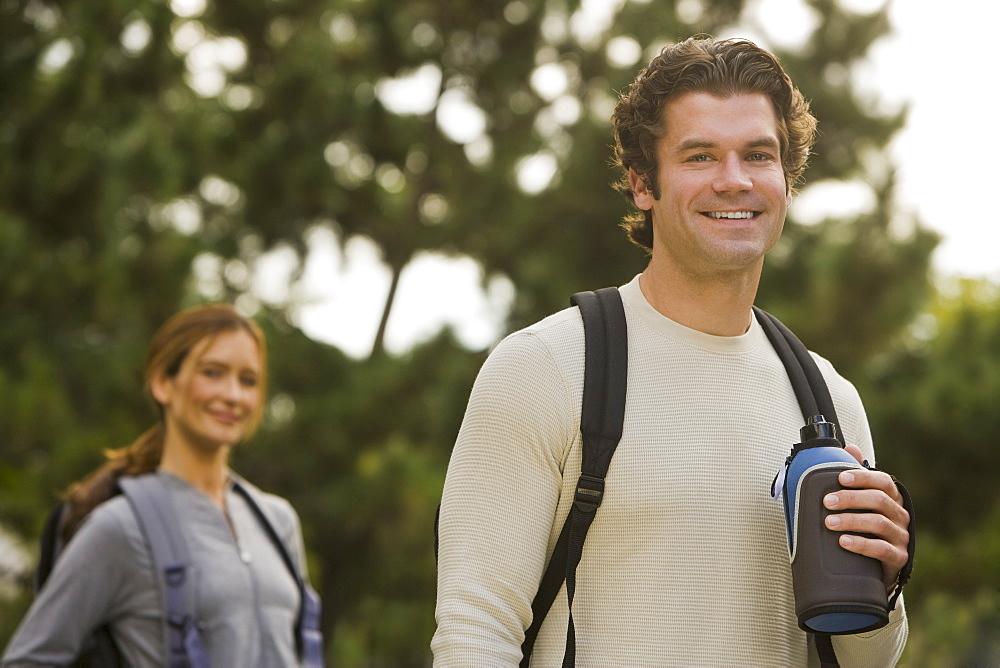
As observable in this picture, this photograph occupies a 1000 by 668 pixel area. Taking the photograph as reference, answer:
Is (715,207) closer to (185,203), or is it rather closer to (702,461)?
(702,461)

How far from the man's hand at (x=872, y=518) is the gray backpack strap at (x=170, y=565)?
1.95 meters

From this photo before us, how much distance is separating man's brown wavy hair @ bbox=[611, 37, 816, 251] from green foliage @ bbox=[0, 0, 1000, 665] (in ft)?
13.7

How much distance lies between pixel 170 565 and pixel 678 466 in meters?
1.78

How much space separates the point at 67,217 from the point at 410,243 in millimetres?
4206

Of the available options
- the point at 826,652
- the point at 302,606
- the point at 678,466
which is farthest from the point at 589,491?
the point at 302,606

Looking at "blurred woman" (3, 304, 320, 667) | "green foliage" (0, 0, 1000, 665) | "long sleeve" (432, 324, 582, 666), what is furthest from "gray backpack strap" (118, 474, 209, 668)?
"green foliage" (0, 0, 1000, 665)

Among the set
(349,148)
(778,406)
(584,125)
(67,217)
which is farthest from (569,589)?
(349,148)

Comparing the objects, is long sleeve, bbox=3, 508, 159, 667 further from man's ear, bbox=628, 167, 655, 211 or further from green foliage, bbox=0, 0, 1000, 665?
green foliage, bbox=0, 0, 1000, 665

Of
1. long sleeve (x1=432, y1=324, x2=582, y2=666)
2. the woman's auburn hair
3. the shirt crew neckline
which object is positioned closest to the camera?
long sleeve (x1=432, y1=324, x2=582, y2=666)

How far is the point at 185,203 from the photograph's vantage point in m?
12.8

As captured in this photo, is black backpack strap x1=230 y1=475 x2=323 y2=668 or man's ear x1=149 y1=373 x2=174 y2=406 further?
man's ear x1=149 y1=373 x2=174 y2=406

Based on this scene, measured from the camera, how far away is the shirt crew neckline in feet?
6.55

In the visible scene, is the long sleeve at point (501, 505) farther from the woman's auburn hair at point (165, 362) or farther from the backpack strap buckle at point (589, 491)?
the woman's auburn hair at point (165, 362)

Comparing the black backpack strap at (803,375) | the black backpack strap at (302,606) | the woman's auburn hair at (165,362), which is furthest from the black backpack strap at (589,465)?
the woman's auburn hair at (165,362)
